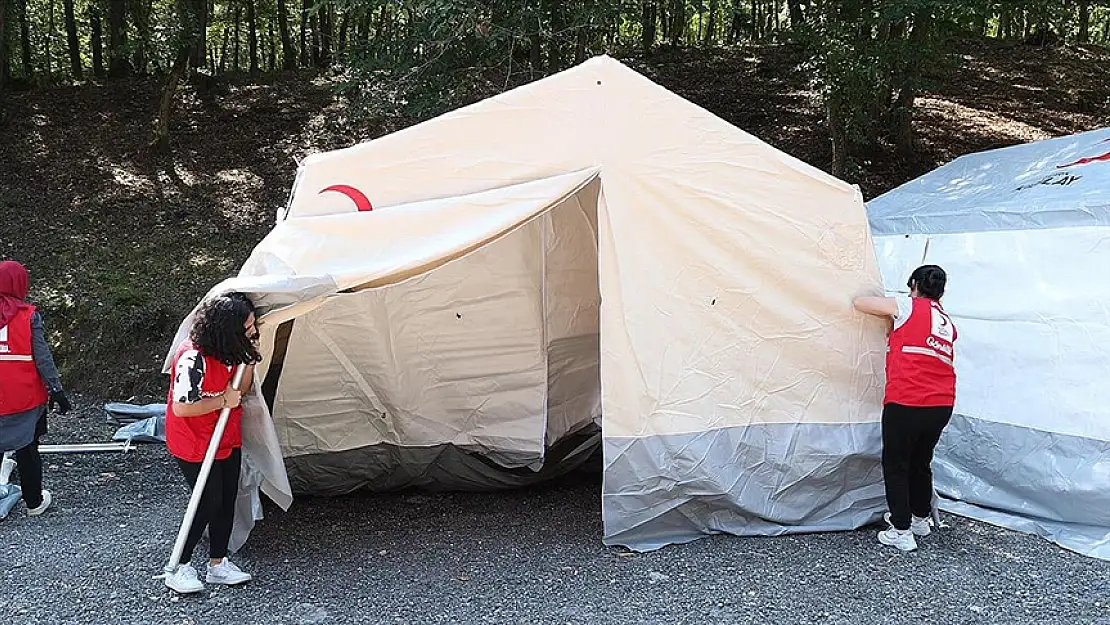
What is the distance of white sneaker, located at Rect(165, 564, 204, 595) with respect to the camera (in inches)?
Result: 136

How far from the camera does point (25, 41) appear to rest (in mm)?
12758

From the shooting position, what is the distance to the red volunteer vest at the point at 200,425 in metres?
3.39

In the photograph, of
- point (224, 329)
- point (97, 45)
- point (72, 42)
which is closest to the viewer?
point (224, 329)

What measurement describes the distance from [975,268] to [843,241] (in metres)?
1.16

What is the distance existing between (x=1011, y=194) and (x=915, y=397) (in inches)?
81.1

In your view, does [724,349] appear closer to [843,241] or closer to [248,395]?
[843,241]

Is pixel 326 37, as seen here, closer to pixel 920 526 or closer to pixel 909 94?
pixel 909 94

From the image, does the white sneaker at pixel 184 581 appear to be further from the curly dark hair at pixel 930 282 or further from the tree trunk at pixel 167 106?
the tree trunk at pixel 167 106

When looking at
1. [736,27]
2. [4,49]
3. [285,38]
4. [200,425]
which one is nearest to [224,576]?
[200,425]

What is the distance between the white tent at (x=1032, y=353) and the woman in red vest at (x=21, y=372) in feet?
14.9

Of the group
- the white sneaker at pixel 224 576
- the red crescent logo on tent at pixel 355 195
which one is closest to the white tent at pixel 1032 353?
the red crescent logo on tent at pixel 355 195

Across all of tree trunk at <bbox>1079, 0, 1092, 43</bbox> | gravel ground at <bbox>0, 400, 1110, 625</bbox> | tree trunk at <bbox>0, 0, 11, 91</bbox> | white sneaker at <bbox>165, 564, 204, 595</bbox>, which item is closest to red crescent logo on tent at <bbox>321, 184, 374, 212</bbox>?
gravel ground at <bbox>0, 400, 1110, 625</bbox>

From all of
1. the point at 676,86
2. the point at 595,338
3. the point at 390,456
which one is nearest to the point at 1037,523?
the point at 595,338

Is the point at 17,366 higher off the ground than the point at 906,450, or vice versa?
the point at 17,366
